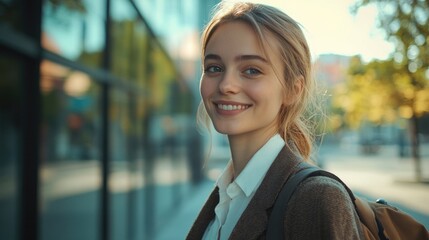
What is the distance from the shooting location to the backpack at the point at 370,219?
125cm

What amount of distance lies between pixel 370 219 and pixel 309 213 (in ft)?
0.76

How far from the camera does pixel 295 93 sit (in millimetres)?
1587

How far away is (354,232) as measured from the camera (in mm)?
1143

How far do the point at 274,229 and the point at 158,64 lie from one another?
906 centimetres

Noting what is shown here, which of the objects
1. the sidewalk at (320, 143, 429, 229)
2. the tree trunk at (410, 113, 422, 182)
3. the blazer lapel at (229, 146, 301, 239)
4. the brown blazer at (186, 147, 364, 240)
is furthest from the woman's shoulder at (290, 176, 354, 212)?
the tree trunk at (410, 113, 422, 182)

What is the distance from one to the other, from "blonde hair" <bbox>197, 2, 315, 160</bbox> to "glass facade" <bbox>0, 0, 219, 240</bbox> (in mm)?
2085

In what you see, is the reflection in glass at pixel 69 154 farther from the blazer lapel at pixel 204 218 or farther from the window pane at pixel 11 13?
the blazer lapel at pixel 204 218

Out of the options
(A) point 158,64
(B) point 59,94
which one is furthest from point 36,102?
(A) point 158,64

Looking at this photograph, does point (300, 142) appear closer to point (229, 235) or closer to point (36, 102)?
point (229, 235)

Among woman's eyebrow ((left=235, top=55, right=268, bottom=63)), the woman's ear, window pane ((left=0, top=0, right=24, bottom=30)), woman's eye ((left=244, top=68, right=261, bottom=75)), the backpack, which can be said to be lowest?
the backpack

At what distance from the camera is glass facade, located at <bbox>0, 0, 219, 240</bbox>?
11.3ft

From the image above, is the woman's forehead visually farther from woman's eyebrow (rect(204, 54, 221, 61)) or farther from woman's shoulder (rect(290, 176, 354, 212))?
woman's shoulder (rect(290, 176, 354, 212))

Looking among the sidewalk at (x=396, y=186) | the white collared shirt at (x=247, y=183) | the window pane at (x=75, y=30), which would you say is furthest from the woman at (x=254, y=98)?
the window pane at (x=75, y=30)

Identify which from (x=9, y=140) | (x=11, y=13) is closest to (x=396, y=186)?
(x=9, y=140)
